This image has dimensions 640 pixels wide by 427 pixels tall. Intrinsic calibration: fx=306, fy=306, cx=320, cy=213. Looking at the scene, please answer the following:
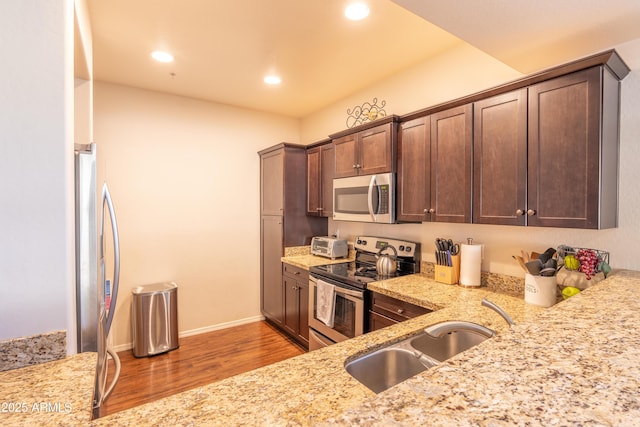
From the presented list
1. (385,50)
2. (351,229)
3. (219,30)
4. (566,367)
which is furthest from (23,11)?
(351,229)

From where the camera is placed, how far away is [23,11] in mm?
1038

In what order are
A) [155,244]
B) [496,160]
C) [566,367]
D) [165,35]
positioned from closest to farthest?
1. [566,367]
2. [496,160]
3. [165,35]
4. [155,244]

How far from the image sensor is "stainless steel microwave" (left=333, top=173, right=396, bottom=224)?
255 cm

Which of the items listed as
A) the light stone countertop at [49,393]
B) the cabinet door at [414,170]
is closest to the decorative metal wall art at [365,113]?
the cabinet door at [414,170]

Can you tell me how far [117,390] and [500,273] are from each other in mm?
3219

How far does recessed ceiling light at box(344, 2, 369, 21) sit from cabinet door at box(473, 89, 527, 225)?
3.09ft

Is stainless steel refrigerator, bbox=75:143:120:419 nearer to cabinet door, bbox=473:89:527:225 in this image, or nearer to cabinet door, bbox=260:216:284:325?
cabinet door, bbox=473:89:527:225

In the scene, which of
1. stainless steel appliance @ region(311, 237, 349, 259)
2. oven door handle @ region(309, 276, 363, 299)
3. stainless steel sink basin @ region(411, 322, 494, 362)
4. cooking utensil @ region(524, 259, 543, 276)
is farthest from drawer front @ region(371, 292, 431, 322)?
stainless steel appliance @ region(311, 237, 349, 259)

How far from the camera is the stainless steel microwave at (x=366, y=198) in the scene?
2.55 m

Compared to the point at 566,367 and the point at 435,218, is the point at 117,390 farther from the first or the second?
the point at 566,367

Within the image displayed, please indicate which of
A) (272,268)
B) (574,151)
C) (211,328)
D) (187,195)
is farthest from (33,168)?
(211,328)

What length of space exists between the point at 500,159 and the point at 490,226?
23.2 inches

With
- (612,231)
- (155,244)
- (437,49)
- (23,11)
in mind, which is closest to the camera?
(23,11)

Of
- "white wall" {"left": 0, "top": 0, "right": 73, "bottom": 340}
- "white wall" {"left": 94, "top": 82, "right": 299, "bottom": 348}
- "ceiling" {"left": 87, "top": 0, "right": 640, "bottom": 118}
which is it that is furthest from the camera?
"white wall" {"left": 94, "top": 82, "right": 299, "bottom": 348}
